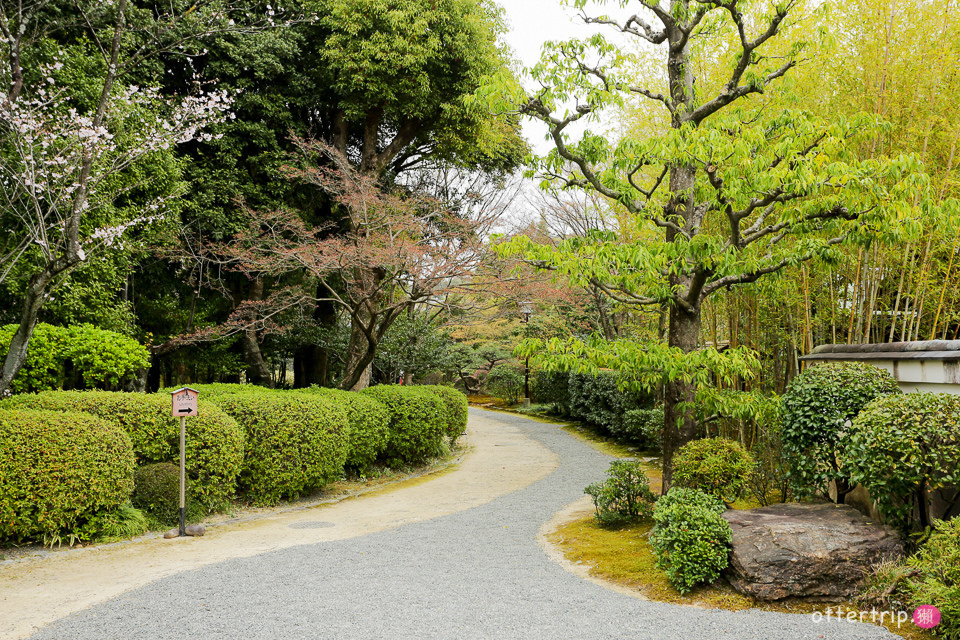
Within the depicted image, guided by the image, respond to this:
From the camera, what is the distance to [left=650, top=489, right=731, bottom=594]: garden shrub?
3.50 metres

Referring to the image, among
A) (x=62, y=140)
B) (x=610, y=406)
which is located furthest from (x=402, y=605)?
(x=610, y=406)

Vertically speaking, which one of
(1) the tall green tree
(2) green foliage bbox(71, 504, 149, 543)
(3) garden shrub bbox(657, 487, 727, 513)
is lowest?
(2) green foliage bbox(71, 504, 149, 543)

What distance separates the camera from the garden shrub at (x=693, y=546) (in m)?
3.50

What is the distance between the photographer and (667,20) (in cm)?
466

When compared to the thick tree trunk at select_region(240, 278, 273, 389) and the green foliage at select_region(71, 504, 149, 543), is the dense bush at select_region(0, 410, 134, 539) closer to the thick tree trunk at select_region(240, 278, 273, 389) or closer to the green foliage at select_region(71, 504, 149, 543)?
the green foliage at select_region(71, 504, 149, 543)

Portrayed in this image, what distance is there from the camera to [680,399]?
15.8 ft

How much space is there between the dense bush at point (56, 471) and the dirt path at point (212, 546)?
302 mm

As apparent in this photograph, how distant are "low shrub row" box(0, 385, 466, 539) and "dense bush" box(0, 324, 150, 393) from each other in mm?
1419

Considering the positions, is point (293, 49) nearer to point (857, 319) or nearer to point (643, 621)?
point (857, 319)

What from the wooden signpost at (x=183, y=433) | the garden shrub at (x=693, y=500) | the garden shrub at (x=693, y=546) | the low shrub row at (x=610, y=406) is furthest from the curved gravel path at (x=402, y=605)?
the low shrub row at (x=610, y=406)

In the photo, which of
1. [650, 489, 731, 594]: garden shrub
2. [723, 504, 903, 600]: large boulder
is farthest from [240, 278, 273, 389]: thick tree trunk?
[723, 504, 903, 600]: large boulder

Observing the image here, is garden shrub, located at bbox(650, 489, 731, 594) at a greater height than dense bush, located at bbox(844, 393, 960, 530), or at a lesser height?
lesser

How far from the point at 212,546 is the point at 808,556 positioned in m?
4.37

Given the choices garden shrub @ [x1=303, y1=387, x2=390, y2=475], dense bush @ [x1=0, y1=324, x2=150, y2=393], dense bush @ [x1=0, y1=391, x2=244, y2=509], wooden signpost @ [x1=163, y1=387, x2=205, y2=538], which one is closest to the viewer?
wooden signpost @ [x1=163, y1=387, x2=205, y2=538]
